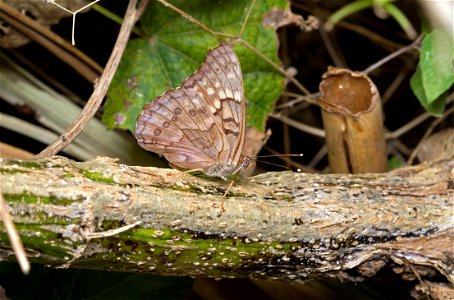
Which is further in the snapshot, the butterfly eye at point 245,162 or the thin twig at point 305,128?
the thin twig at point 305,128


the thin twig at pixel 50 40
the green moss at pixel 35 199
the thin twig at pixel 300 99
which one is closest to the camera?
the green moss at pixel 35 199

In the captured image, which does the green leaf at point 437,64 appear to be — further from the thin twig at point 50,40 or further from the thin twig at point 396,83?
the thin twig at point 50,40

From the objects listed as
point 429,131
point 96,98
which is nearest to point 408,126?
point 429,131

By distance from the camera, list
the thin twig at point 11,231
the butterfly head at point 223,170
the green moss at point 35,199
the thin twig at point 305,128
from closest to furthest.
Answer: the thin twig at point 11,231, the green moss at point 35,199, the butterfly head at point 223,170, the thin twig at point 305,128

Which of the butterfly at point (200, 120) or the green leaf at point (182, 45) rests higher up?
the green leaf at point (182, 45)

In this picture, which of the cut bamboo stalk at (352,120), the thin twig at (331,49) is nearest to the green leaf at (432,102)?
the cut bamboo stalk at (352,120)

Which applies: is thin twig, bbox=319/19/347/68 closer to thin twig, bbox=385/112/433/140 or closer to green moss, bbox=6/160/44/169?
thin twig, bbox=385/112/433/140

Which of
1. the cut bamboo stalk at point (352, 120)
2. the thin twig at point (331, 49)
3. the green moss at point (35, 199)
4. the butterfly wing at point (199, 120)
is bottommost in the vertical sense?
the green moss at point (35, 199)
